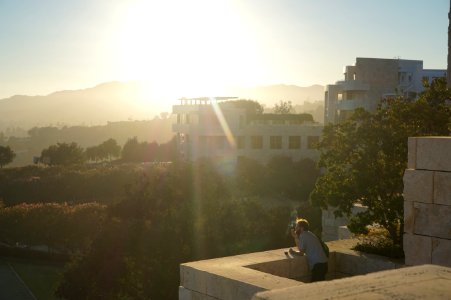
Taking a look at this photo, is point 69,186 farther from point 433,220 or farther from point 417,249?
point 433,220

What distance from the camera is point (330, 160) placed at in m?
14.4

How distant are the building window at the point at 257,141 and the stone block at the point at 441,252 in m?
52.4

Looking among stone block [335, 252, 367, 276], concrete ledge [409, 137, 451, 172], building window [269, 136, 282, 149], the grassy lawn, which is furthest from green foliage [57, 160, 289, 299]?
building window [269, 136, 282, 149]

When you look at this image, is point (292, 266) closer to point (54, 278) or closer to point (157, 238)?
point (157, 238)

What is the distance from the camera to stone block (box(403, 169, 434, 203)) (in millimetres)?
9281

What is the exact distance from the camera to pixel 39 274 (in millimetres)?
34969

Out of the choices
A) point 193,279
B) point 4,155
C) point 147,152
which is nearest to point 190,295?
point 193,279

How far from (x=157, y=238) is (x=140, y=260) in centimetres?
142

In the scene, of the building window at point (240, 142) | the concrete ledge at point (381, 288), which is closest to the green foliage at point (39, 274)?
the building window at point (240, 142)

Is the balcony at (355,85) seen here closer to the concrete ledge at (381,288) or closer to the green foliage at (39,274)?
the green foliage at (39,274)

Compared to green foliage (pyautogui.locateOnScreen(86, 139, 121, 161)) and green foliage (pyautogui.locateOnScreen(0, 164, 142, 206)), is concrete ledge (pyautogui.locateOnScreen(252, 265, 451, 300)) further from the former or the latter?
green foliage (pyautogui.locateOnScreen(86, 139, 121, 161))

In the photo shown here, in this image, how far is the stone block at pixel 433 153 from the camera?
8.96m

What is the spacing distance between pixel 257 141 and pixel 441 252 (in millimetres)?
52737

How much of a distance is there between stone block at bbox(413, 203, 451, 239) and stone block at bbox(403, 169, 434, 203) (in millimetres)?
132
